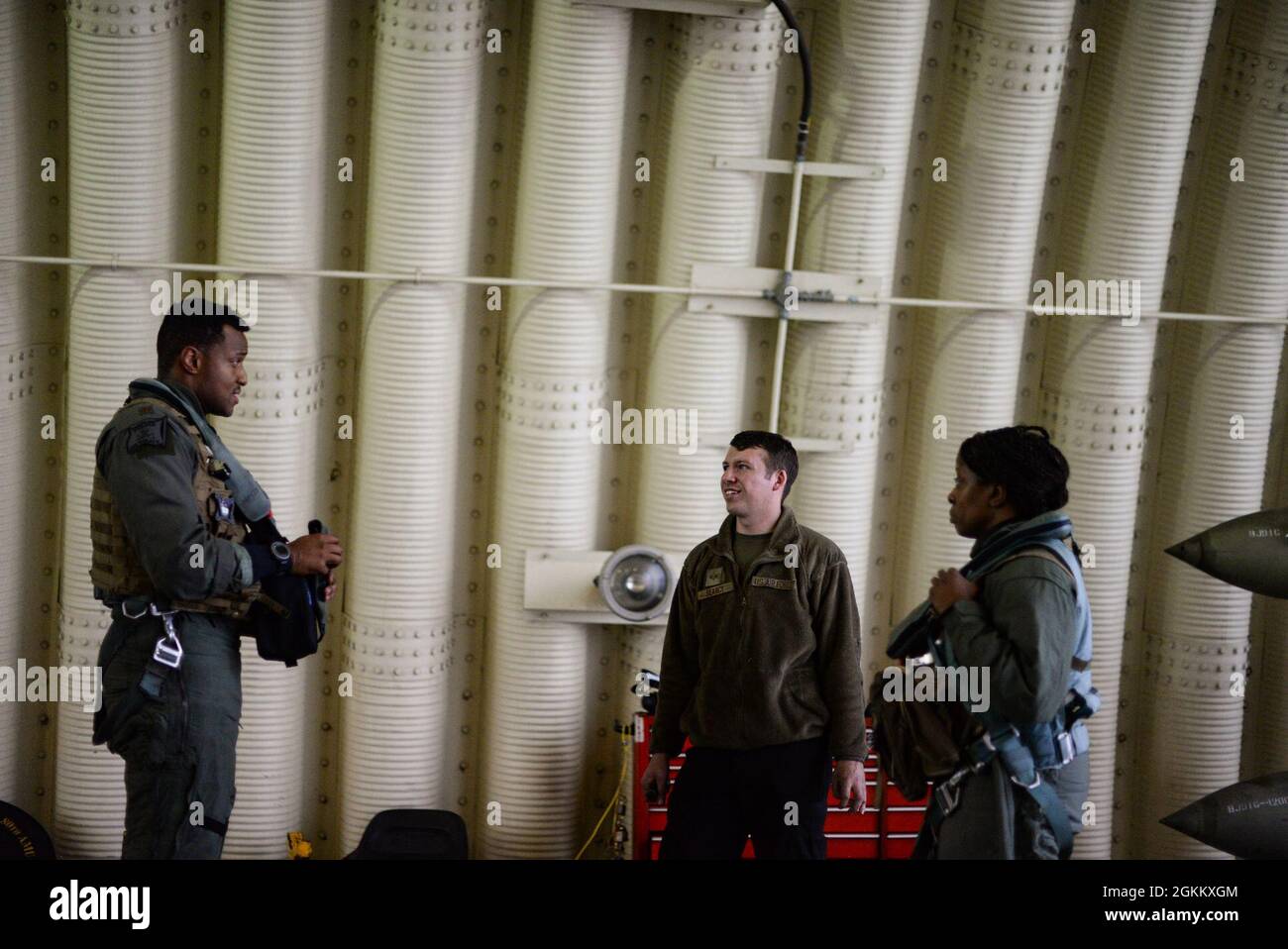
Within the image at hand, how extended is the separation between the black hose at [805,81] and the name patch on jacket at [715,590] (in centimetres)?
198

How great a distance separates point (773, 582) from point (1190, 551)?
81.0 inches

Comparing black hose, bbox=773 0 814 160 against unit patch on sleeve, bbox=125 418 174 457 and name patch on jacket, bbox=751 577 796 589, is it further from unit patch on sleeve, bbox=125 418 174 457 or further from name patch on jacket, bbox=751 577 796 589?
unit patch on sleeve, bbox=125 418 174 457

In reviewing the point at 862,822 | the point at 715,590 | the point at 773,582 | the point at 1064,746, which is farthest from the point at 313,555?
the point at 862,822

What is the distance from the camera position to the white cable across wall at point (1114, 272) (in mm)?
5527

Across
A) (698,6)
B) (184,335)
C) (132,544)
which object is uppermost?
(698,6)

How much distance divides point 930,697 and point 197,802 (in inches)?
86.7

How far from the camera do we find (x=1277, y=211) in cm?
575

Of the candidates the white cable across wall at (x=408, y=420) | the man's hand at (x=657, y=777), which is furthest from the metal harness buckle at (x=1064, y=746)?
the white cable across wall at (x=408, y=420)

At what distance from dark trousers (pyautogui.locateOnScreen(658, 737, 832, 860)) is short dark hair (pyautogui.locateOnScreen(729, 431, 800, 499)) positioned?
2.94ft

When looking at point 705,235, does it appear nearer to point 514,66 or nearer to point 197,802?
point 514,66

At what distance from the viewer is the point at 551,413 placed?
18.4 feet

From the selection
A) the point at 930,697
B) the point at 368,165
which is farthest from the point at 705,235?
the point at 930,697

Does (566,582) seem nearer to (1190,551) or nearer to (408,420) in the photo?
(408,420)

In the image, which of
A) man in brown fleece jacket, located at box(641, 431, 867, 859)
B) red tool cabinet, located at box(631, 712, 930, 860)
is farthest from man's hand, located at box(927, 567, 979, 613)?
red tool cabinet, located at box(631, 712, 930, 860)
